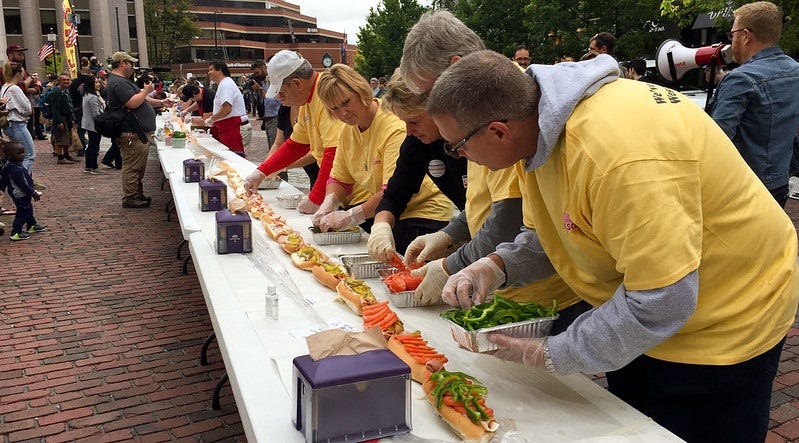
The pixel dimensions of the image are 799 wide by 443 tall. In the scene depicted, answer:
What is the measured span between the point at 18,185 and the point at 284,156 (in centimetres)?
364

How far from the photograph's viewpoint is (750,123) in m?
3.67

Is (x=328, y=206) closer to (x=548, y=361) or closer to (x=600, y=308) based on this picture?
(x=548, y=361)

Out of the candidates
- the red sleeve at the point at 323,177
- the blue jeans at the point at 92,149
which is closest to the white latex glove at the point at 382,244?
the red sleeve at the point at 323,177

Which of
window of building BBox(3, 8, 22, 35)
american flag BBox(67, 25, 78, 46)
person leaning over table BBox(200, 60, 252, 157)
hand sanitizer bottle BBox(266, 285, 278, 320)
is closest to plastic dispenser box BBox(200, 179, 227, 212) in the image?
hand sanitizer bottle BBox(266, 285, 278, 320)

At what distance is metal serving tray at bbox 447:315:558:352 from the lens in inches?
66.2

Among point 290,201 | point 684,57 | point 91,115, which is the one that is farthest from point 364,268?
point 91,115

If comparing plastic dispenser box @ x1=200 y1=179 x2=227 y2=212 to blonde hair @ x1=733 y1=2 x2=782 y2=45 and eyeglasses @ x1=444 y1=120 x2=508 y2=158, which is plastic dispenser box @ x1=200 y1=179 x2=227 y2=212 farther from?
blonde hair @ x1=733 y1=2 x2=782 y2=45

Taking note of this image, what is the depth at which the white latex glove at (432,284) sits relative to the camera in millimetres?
2400

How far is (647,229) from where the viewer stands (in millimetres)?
1273

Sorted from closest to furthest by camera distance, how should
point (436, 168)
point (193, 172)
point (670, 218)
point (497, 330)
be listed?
point (670, 218) < point (497, 330) < point (436, 168) < point (193, 172)

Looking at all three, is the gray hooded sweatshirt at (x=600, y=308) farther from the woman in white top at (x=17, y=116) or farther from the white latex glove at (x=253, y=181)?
the woman in white top at (x=17, y=116)

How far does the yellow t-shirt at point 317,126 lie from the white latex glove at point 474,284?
96.6 inches

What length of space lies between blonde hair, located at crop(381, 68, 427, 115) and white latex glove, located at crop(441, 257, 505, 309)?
77 centimetres

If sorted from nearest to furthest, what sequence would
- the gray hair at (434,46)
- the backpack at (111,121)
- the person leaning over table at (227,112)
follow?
the gray hair at (434,46)
the backpack at (111,121)
the person leaning over table at (227,112)
